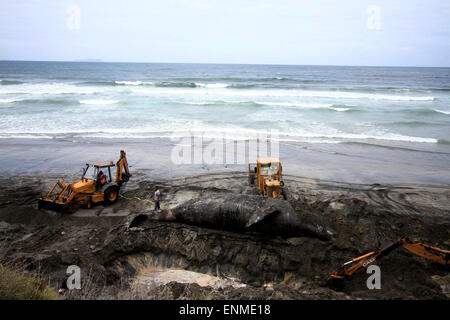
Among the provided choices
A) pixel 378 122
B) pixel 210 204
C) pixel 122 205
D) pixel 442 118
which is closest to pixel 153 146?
pixel 122 205

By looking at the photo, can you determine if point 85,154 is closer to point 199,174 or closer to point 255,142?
point 199,174

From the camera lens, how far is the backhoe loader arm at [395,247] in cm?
684

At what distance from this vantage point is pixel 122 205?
11.5m

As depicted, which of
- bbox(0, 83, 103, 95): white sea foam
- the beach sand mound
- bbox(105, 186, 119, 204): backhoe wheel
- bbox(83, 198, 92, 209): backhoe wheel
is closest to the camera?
the beach sand mound

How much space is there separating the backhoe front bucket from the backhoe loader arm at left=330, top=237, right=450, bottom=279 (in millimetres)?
8890

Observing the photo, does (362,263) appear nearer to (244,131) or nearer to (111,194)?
(111,194)

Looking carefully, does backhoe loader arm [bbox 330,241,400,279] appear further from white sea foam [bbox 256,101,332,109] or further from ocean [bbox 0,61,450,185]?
white sea foam [bbox 256,101,332,109]

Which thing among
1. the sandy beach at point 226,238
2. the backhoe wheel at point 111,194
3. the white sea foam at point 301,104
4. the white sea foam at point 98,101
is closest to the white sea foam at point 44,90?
the white sea foam at point 98,101

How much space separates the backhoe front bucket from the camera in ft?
34.2

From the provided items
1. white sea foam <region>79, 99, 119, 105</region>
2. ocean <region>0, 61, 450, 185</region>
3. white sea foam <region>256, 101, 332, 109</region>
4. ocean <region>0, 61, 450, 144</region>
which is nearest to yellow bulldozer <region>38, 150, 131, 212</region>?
ocean <region>0, 61, 450, 185</region>

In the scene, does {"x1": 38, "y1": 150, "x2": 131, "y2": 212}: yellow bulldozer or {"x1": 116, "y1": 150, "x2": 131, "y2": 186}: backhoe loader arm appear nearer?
{"x1": 38, "y1": 150, "x2": 131, "y2": 212}: yellow bulldozer

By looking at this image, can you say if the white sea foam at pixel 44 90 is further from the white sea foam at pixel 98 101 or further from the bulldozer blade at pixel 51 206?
the bulldozer blade at pixel 51 206

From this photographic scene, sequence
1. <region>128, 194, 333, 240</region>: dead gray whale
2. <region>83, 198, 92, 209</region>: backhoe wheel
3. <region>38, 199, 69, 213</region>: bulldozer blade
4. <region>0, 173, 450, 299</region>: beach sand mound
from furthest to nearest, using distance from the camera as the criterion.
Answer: <region>83, 198, 92, 209</region>: backhoe wheel
<region>38, 199, 69, 213</region>: bulldozer blade
<region>128, 194, 333, 240</region>: dead gray whale
<region>0, 173, 450, 299</region>: beach sand mound
